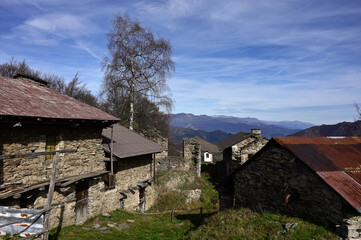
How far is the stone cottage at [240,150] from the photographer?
59.8 feet

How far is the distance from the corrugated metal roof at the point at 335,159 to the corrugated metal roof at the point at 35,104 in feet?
24.1

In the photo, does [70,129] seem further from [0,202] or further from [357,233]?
[357,233]

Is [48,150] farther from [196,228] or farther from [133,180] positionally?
[133,180]

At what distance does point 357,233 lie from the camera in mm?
5238

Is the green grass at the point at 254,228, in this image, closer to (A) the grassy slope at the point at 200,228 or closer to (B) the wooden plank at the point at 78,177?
(A) the grassy slope at the point at 200,228

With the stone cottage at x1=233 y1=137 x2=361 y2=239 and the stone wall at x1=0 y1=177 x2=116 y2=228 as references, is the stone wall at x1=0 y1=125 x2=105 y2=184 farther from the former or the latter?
the stone cottage at x1=233 y1=137 x2=361 y2=239

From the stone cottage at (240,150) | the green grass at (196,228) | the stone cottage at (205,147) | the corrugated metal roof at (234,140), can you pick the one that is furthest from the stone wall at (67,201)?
the corrugated metal roof at (234,140)

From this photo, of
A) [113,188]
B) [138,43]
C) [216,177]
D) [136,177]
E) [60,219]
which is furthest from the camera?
[216,177]

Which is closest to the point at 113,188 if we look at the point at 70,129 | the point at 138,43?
the point at 70,129

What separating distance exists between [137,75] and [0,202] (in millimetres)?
15569

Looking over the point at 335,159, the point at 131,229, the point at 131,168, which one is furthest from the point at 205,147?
the point at 335,159

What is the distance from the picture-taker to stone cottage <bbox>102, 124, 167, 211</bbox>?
481 inches

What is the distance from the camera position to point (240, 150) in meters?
19.7

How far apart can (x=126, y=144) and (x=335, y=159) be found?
10.4 m
